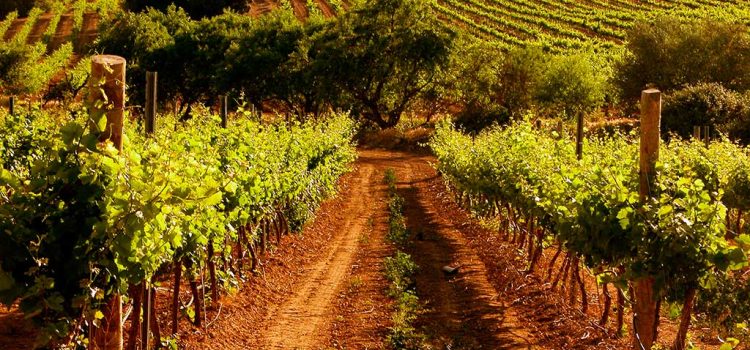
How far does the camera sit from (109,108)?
4914 mm

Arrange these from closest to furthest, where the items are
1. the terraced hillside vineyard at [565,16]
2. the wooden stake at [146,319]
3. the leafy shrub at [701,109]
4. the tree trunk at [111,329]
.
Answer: the tree trunk at [111,329]
the wooden stake at [146,319]
the leafy shrub at [701,109]
the terraced hillside vineyard at [565,16]

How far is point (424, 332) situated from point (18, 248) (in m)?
6.47

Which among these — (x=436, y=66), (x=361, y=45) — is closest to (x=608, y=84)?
(x=436, y=66)

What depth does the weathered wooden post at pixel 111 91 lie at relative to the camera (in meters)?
4.96

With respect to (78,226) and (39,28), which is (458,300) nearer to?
(78,226)

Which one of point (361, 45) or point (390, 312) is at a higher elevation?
point (361, 45)

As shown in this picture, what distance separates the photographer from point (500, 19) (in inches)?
2840

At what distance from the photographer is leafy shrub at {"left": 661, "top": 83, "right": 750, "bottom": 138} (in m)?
36.6


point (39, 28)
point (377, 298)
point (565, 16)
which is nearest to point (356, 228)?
Result: point (377, 298)

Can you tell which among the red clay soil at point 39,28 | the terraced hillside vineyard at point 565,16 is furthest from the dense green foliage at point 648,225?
the red clay soil at point 39,28

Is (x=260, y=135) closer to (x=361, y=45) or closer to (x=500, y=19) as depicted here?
(x=361, y=45)

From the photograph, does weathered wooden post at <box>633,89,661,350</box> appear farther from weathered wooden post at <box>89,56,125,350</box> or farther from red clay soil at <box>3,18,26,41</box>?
red clay soil at <box>3,18,26,41</box>

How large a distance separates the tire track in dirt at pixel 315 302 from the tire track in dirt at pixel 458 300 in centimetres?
125

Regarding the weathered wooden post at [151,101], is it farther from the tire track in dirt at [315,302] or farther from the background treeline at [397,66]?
the background treeline at [397,66]
